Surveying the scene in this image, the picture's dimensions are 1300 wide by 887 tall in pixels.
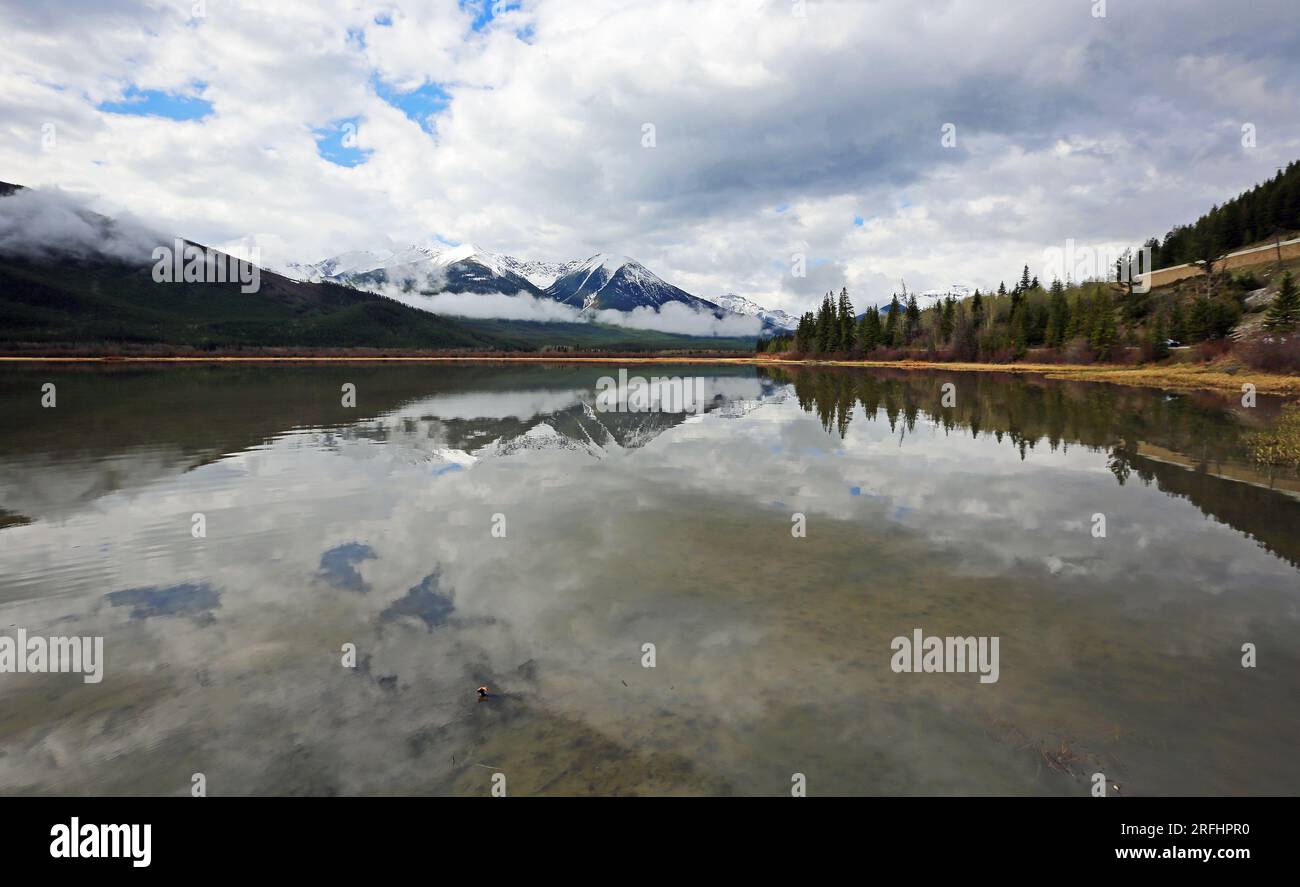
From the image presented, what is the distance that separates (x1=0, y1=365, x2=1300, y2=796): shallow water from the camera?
21.4 feet

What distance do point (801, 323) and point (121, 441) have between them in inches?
6502

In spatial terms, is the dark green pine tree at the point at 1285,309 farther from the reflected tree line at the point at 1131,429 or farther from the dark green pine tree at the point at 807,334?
the dark green pine tree at the point at 807,334

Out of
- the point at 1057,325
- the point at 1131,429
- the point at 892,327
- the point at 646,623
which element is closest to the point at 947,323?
the point at 892,327

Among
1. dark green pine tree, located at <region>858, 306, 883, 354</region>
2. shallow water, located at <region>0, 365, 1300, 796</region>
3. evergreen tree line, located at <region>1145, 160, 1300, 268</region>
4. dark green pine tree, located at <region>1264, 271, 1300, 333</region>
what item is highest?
evergreen tree line, located at <region>1145, 160, 1300, 268</region>

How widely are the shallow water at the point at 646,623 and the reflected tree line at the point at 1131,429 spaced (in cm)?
30

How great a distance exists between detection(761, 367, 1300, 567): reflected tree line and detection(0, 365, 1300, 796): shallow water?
0.30 m

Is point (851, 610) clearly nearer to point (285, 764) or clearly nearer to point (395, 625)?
point (395, 625)

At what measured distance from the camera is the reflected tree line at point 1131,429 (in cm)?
1741

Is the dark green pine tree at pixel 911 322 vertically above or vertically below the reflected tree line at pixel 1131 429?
above

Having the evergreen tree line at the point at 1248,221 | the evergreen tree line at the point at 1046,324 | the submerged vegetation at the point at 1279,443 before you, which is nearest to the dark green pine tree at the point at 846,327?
the evergreen tree line at the point at 1046,324

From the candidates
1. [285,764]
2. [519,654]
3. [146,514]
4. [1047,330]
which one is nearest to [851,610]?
[519,654]

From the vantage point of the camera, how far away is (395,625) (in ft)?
32.3

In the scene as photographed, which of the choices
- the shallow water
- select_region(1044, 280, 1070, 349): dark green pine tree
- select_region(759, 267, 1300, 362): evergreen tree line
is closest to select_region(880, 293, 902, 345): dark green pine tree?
select_region(759, 267, 1300, 362): evergreen tree line

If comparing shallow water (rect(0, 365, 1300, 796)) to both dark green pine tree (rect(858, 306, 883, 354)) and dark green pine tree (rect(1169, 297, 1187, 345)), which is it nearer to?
dark green pine tree (rect(1169, 297, 1187, 345))
